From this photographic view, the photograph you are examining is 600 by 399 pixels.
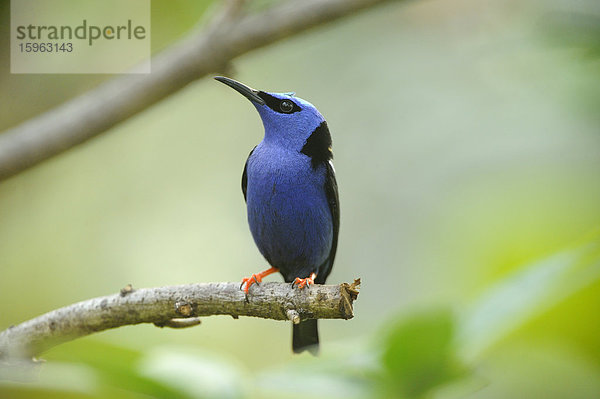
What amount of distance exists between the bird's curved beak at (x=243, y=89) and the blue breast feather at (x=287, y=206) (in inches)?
11.1

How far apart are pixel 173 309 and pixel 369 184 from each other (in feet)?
18.0

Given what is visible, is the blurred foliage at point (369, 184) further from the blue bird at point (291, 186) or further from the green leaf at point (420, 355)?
the green leaf at point (420, 355)

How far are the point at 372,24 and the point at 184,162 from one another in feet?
10.1

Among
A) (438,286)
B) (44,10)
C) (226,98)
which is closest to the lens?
(44,10)

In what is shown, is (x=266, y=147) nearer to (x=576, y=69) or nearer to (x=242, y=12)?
(x=242, y=12)

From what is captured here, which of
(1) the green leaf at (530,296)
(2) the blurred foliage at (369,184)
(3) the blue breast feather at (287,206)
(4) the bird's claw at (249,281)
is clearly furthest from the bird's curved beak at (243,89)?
(1) the green leaf at (530,296)

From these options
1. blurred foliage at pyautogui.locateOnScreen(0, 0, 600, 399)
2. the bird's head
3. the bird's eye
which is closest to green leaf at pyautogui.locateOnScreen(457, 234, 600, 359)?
blurred foliage at pyautogui.locateOnScreen(0, 0, 600, 399)

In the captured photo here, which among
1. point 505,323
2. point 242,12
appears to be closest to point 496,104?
point 242,12

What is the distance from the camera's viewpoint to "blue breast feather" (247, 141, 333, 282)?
12.9 ft

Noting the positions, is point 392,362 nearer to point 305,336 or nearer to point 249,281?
point 249,281

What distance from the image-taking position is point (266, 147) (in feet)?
13.3

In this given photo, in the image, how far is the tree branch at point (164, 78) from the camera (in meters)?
3.85

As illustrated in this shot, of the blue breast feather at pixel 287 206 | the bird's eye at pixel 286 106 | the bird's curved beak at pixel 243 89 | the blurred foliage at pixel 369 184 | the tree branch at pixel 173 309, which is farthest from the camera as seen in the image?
the blurred foliage at pixel 369 184

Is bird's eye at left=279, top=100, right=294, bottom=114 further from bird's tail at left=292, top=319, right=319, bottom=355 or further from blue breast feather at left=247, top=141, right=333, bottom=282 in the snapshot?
bird's tail at left=292, top=319, right=319, bottom=355
